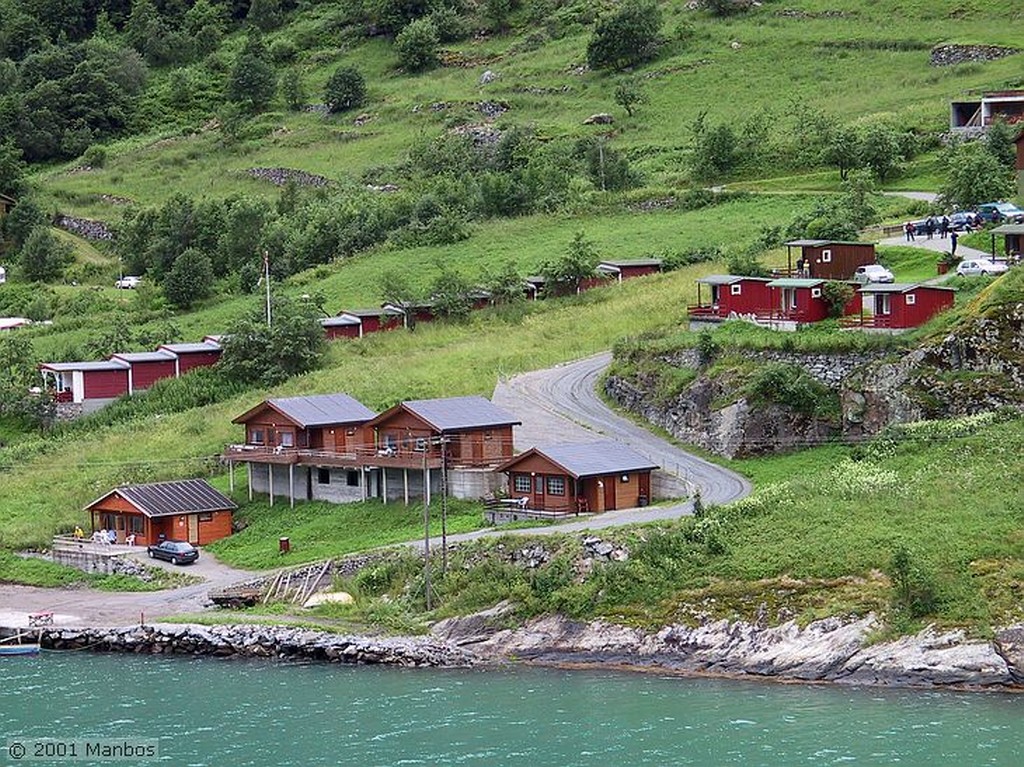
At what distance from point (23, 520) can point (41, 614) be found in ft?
38.2

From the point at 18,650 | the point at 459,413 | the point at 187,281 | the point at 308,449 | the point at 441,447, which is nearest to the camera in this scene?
the point at 18,650

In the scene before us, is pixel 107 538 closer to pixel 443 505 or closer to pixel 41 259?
pixel 443 505

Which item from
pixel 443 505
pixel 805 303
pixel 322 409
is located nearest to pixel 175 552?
pixel 322 409

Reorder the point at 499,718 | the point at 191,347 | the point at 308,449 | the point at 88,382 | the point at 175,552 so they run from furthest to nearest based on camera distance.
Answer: the point at 191,347, the point at 88,382, the point at 308,449, the point at 175,552, the point at 499,718

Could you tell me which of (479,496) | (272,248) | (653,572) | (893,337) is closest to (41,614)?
(479,496)

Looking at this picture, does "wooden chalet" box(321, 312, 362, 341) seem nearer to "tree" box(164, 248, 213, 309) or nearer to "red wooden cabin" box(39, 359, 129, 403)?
"red wooden cabin" box(39, 359, 129, 403)

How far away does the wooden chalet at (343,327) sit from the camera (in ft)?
309

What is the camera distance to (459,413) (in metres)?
72.9

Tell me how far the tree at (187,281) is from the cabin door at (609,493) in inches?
1862

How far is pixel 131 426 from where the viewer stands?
281 feet

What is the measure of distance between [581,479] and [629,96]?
7218 cm

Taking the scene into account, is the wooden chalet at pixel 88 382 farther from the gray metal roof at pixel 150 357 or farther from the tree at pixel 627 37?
the tree at pixel 627 37

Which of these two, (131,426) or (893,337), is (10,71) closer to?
(131,426)

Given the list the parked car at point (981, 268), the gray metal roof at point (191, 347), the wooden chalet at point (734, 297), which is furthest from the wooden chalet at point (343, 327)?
the parked car at point (981, 268)
